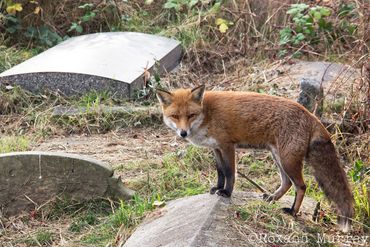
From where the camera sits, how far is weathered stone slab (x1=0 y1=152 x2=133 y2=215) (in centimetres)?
615

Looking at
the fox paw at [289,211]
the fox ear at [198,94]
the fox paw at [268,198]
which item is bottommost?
the fox paw at [268,198]

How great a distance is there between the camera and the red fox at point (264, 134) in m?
5.21

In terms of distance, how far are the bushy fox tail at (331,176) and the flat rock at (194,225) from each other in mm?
464

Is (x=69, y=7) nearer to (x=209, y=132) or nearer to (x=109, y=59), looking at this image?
(x=109, y=59)

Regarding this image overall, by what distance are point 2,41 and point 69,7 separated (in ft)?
4.10

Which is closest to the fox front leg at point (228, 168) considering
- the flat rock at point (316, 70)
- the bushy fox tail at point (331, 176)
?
the bushy fox tail at point (331, 176)

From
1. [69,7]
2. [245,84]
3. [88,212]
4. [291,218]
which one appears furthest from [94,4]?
[291,218]

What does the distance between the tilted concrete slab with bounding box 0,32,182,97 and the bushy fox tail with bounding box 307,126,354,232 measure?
12.6ft

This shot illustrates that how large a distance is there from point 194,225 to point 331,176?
1.11 m

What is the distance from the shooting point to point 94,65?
8.97 metres

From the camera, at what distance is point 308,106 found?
24.3 feet

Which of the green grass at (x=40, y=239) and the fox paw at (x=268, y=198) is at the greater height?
the fox paw at (x=268, y=198)

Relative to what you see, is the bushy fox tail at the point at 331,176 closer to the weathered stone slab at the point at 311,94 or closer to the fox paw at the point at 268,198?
the fox paw at the point at 268,198

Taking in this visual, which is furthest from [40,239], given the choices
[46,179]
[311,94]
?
[311,94]
